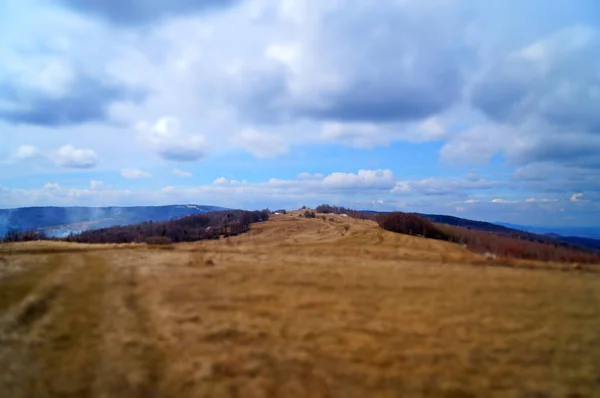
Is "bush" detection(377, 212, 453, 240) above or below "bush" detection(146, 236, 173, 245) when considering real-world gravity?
above

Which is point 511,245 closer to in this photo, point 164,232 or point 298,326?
point 298,326

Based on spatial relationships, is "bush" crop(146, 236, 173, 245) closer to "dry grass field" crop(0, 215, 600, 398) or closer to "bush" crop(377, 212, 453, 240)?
"dry grass field" crop(0, 215, 600, 398)

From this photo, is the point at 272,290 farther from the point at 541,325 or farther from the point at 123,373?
the point at 541,325

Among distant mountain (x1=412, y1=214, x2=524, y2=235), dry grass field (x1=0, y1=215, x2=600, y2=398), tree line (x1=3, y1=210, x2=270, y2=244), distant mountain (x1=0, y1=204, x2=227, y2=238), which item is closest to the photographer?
dry grass field (x1=0, y1=215, x2=600, y2=398)

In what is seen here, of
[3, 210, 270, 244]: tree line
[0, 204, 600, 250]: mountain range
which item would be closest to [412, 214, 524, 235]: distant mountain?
[0, 204, 600, 250]: mountain range

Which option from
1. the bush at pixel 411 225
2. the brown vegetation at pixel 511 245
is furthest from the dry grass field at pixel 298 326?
the bush at pixel 411 225

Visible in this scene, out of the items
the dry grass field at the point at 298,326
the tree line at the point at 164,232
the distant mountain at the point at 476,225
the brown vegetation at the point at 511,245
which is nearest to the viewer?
the dry grass field at the point at 298,326

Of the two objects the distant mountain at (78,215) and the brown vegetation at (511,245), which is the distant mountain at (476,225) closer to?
the brown vegetation at (511,245)

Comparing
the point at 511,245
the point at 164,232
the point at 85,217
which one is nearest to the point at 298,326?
the point at 511,245

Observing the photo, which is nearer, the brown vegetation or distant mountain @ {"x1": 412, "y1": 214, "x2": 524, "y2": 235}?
the brown vegetation
